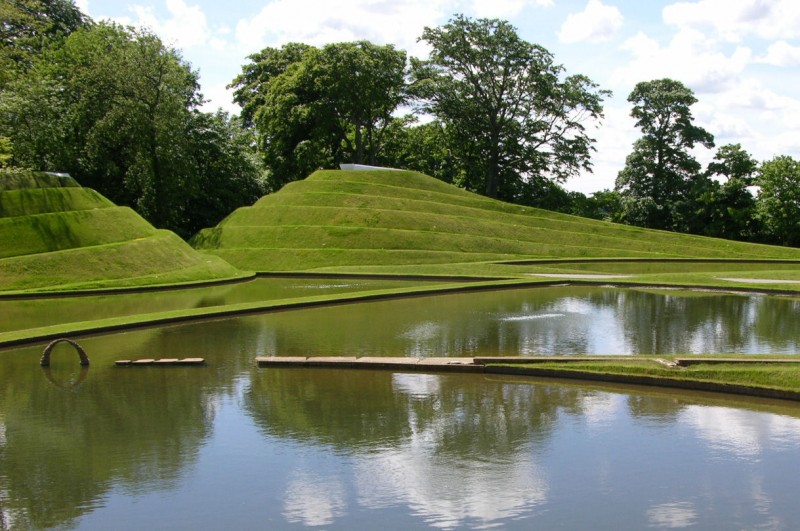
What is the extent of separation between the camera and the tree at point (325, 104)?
197 feet

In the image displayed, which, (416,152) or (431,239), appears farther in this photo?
(416,152)

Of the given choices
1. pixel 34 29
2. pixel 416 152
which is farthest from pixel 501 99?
pixel 34 29

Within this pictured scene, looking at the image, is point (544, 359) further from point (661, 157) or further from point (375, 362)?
point (661, 157)

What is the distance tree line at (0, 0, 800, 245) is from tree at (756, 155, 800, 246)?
4.2 inches

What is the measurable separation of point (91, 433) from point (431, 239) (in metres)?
37.1

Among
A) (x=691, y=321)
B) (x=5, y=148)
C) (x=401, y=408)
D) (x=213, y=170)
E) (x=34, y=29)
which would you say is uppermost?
(x=34, y=29)

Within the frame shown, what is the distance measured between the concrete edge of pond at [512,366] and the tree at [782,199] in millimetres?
46608

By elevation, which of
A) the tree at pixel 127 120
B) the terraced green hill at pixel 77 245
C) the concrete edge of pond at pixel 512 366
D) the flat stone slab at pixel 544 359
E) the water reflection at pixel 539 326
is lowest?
the concrete edge of pond at pixel 512 366

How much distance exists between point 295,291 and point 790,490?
79.9 ft

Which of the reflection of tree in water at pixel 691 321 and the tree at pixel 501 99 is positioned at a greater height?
the tree at pixel 501 99

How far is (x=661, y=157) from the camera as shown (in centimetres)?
6444

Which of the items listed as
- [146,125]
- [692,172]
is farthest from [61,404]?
[692,172]

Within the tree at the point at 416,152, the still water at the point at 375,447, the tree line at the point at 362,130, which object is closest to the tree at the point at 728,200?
the tree line at the point at 362,130

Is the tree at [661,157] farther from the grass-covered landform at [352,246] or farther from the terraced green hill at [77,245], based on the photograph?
the terraced green hill at [77,245]
